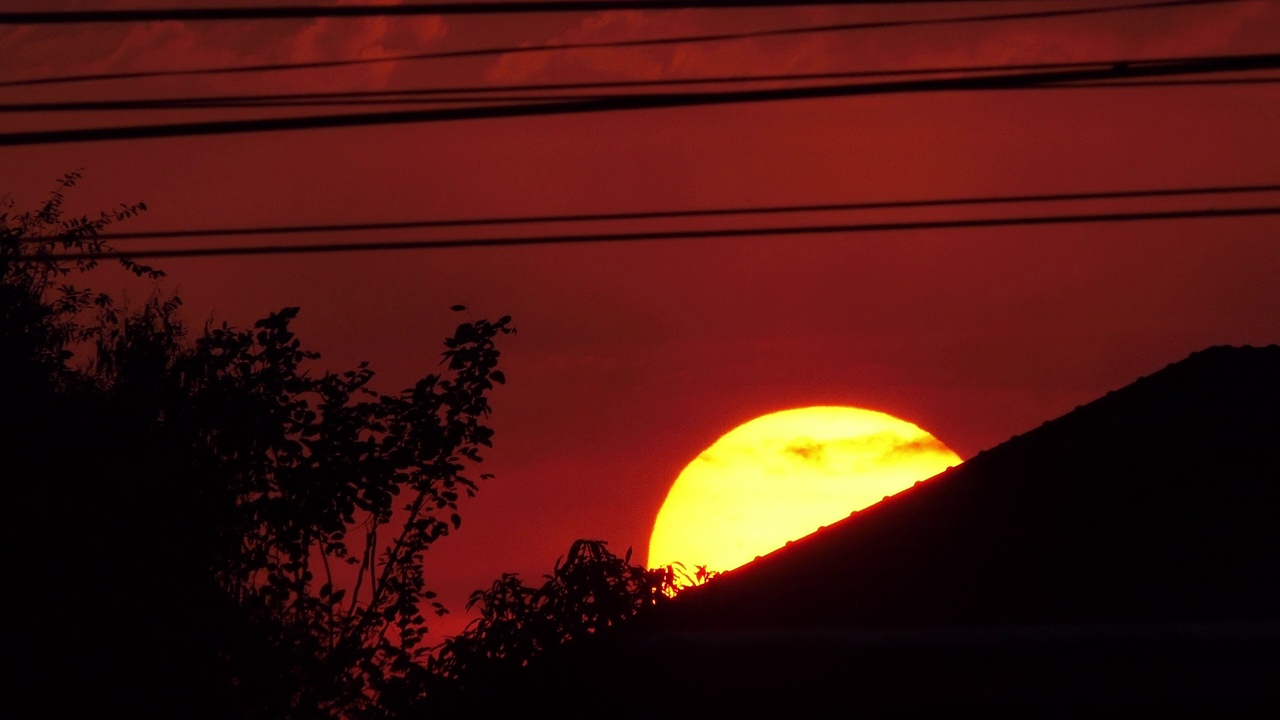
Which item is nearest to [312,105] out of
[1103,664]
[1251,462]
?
[1103,664]

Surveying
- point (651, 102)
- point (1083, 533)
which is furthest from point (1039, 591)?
point (651, 102)

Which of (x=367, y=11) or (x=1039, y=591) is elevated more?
(x=367, y=11)

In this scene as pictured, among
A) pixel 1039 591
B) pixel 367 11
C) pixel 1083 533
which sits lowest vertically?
pixel 1039 591

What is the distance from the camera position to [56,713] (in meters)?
7.35

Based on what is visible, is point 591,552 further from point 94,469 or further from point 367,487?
point 94,469

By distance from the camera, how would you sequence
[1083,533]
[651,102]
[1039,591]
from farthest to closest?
[1083,533] < [1039,591] < [651,102]

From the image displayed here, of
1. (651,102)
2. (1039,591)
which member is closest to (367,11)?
(651,102)

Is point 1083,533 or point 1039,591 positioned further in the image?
point 1083,533

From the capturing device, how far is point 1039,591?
1080 centimetres

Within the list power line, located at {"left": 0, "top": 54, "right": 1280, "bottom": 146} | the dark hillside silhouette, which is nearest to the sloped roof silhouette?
the dark hillside silhouette

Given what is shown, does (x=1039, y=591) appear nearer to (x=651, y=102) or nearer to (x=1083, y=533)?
(x=1083, y=533)

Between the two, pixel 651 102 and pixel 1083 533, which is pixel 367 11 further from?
pixel 1083 533

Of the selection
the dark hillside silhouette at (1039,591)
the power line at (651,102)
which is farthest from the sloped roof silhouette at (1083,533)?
the power line at (651,102)

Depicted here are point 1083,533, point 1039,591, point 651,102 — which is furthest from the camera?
point 1083,533
